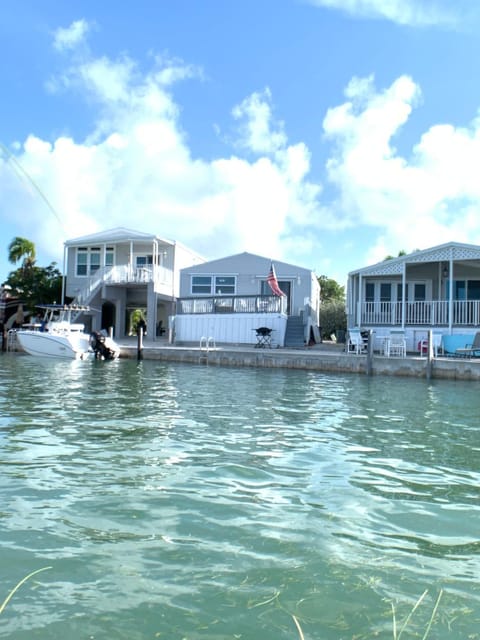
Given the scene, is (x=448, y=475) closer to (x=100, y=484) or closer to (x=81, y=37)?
(x=100, y=484)

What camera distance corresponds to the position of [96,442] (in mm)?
7090

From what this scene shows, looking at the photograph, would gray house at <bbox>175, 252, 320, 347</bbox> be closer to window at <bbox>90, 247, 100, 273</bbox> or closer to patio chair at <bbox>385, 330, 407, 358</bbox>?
patio chair at <bbox>385, 330, 407, 358</bbox>

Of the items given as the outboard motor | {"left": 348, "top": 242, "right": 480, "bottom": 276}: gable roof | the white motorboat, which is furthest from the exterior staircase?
the outboard motor

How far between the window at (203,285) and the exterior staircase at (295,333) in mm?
5560

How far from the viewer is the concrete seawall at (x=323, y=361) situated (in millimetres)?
16812

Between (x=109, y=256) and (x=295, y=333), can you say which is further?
(x=109, y=256)

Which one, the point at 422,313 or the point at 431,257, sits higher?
the point at 431,257

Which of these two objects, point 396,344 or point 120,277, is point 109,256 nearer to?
point 120,277

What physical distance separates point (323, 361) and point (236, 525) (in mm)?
14999

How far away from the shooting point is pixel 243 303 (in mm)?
25781

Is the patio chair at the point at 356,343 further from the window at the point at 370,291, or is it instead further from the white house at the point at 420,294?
the window at the point at 370,291

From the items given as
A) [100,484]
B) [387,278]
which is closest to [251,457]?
[100,484]

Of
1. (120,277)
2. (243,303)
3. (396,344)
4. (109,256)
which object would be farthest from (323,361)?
(109,256)

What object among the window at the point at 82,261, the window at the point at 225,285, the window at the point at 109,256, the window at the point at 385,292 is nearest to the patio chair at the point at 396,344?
the window at the point at 385,292
